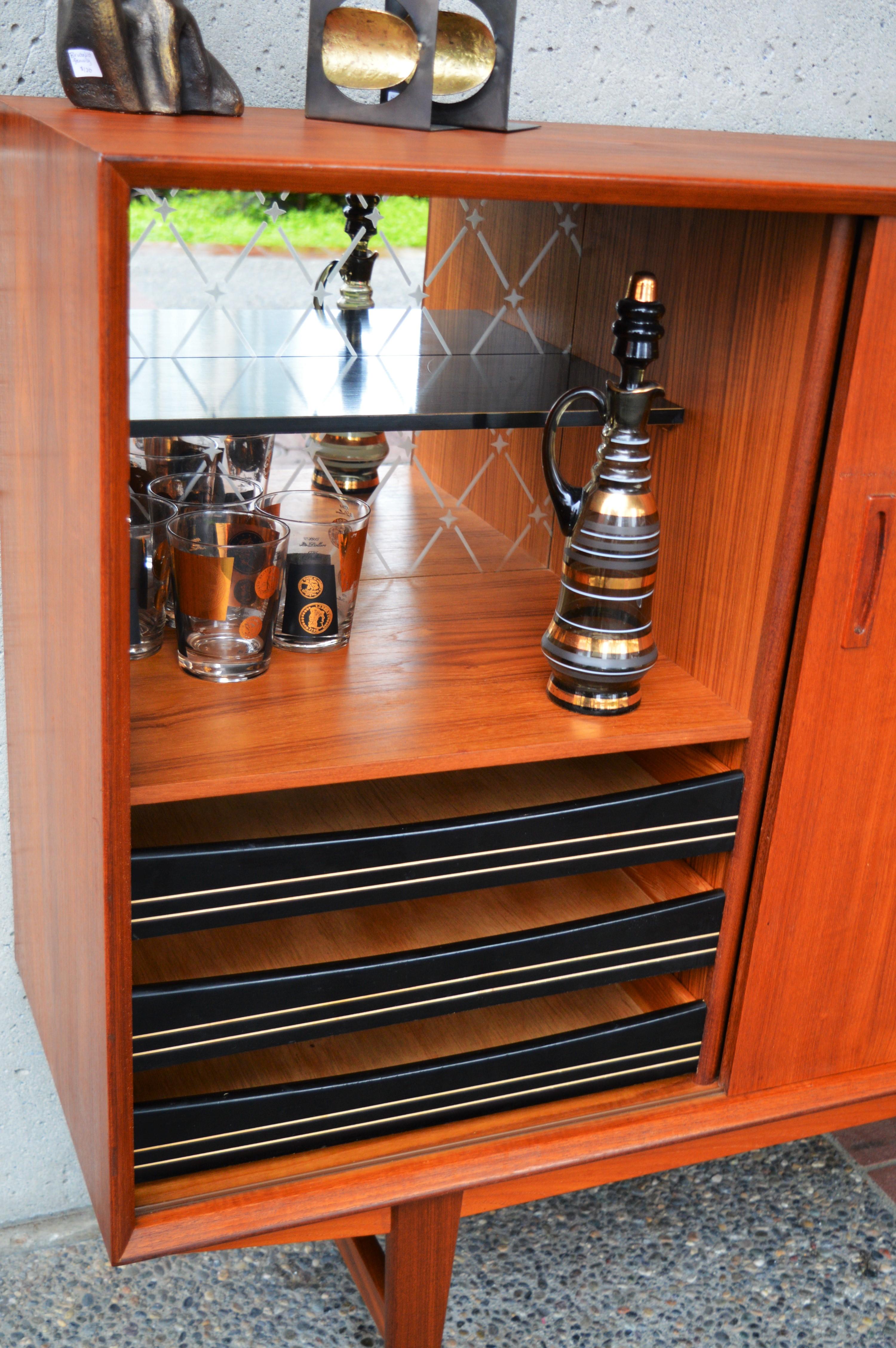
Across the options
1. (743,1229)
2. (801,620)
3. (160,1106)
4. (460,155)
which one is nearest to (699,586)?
(801,620)

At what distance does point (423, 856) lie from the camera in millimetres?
1248

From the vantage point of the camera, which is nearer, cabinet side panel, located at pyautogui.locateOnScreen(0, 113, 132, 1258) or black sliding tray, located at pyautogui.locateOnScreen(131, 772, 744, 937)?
cabinet side panel, located at pyautogui.locateOnScreen(0, 113, 132, 1258)

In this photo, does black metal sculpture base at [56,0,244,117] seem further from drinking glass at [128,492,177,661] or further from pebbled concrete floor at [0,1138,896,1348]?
pebbled concrete floor at [0,1138,896,1348]

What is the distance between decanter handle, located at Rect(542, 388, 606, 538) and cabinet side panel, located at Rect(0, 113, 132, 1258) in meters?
0.51

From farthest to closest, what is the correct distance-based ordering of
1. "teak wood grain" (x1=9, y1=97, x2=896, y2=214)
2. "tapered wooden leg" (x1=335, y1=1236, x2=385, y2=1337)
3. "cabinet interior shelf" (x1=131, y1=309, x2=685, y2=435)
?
"tapered wooden leg" (x1=335, y1=1236, x2=385, y2=1337) < "cabinet interior shelf" (x1=131, y1=309, x2=685, y2=435) < "teak wood grain" (x1=9, y1=97, x2=896, y2=214)

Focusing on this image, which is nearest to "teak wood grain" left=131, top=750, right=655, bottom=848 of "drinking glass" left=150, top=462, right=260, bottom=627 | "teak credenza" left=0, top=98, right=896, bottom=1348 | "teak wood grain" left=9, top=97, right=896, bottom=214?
"teak credenza" left=0, top=98, right=896, bottom=1348

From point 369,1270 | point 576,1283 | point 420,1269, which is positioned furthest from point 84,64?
point 576,1283

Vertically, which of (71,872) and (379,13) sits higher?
(379,13)

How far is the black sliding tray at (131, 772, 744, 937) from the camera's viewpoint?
1155mm

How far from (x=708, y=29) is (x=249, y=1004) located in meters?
1.35

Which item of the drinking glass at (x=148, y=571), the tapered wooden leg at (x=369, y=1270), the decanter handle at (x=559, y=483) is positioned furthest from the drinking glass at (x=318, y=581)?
the tapered wooden leg at (x=369, y=1270)

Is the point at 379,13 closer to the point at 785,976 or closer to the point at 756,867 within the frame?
the point at 756,867

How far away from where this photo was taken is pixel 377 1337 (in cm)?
174

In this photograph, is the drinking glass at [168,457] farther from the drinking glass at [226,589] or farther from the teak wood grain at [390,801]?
the teak wood grain at [390,801]
